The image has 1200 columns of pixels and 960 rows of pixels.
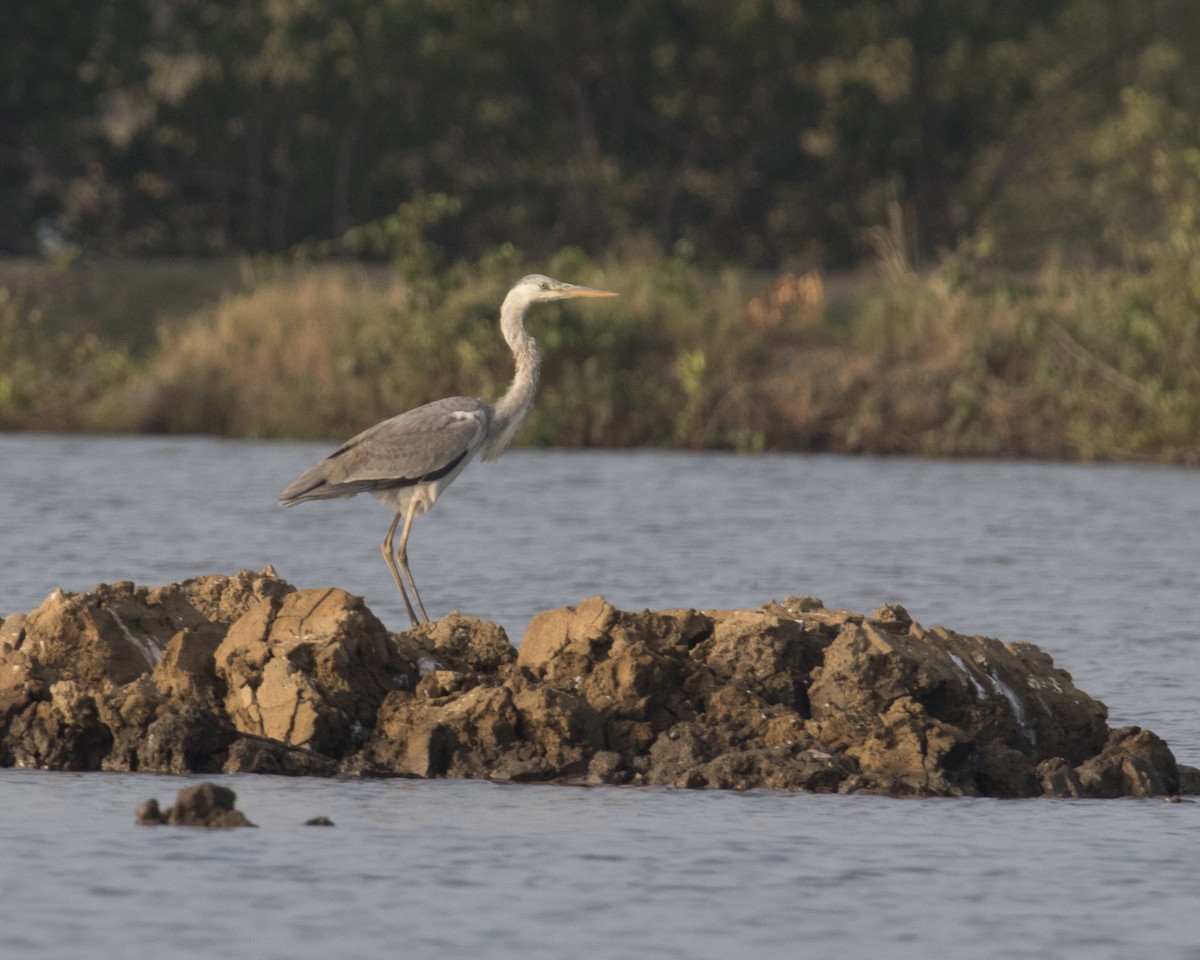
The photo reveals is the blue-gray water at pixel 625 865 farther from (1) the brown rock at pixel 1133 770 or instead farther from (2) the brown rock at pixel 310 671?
(2) the brown rock at pixel 310 671

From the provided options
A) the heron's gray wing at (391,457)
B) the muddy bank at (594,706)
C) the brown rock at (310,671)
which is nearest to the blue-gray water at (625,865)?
the muddy bank at (594,706)

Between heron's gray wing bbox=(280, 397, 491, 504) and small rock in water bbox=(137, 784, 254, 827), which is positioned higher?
heron's gray wing bbox=(280, 397, 491, 504)

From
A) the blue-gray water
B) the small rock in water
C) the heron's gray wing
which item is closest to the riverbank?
the blue-gray water

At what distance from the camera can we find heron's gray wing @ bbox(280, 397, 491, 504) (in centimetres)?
1439

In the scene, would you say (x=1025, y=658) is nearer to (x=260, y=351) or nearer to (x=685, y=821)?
(x=685, y=821)

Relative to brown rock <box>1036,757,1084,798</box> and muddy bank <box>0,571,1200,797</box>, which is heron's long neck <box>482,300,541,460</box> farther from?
brown rock <box>1036,757,1084,798</box>

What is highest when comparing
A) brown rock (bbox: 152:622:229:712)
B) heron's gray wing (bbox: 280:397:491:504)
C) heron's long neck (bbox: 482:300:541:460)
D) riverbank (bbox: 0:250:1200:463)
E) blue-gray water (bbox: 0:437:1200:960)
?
riverbank (bbox: 0:250:1200:463)

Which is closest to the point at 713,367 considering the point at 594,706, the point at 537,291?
the point at 537,291

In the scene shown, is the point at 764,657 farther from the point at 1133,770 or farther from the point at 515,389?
the point at 515,389

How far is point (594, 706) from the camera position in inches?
426

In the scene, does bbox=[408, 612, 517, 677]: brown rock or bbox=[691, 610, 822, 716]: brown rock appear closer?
bbox=[691, 610, 822, 716]: brown rock

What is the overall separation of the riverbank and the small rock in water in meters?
20.2

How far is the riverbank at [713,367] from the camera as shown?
29000 mm

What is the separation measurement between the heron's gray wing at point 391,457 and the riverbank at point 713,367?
1498cm
